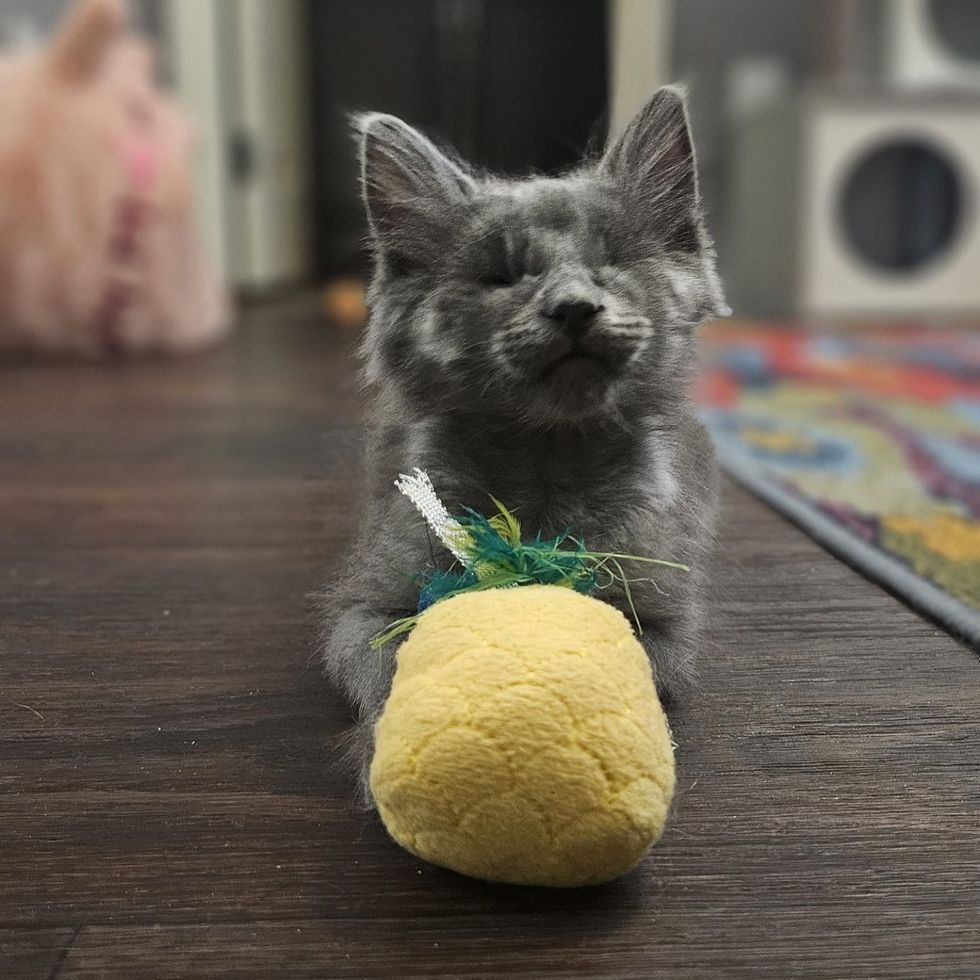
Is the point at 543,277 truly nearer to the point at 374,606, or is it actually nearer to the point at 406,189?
the point at 406,189

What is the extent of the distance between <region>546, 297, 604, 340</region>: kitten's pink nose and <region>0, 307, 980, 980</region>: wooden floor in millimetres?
285

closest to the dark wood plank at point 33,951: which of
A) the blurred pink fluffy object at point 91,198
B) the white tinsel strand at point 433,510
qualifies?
the white tinsel strand at point 433,510

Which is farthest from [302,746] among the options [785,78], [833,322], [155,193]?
[785,78]

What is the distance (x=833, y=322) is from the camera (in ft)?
12.2

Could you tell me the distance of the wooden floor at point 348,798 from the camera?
1.82 ft

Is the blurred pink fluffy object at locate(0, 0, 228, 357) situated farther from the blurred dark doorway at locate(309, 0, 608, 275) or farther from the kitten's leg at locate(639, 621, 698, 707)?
the kitten's leg at locate(639, 621, 698, 707)

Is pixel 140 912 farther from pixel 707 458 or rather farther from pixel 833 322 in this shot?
pixel 833 322

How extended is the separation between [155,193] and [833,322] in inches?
84.6

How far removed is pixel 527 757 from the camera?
566 mm

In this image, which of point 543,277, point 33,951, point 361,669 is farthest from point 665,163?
point 33,951

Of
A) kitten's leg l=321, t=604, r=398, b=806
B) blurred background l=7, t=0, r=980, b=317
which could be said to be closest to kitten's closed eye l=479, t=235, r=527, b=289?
kitten's leg l=321, t=604, r=398, b=806

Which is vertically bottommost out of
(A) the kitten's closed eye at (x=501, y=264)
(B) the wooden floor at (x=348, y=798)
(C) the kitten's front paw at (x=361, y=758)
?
(B) the wooden floor at (x=348, y=798)

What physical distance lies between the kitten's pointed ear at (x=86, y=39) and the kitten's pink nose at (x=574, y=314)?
252 cm

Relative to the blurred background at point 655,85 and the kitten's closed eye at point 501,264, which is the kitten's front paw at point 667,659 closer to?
the kitten's closed eye at point 501,264
